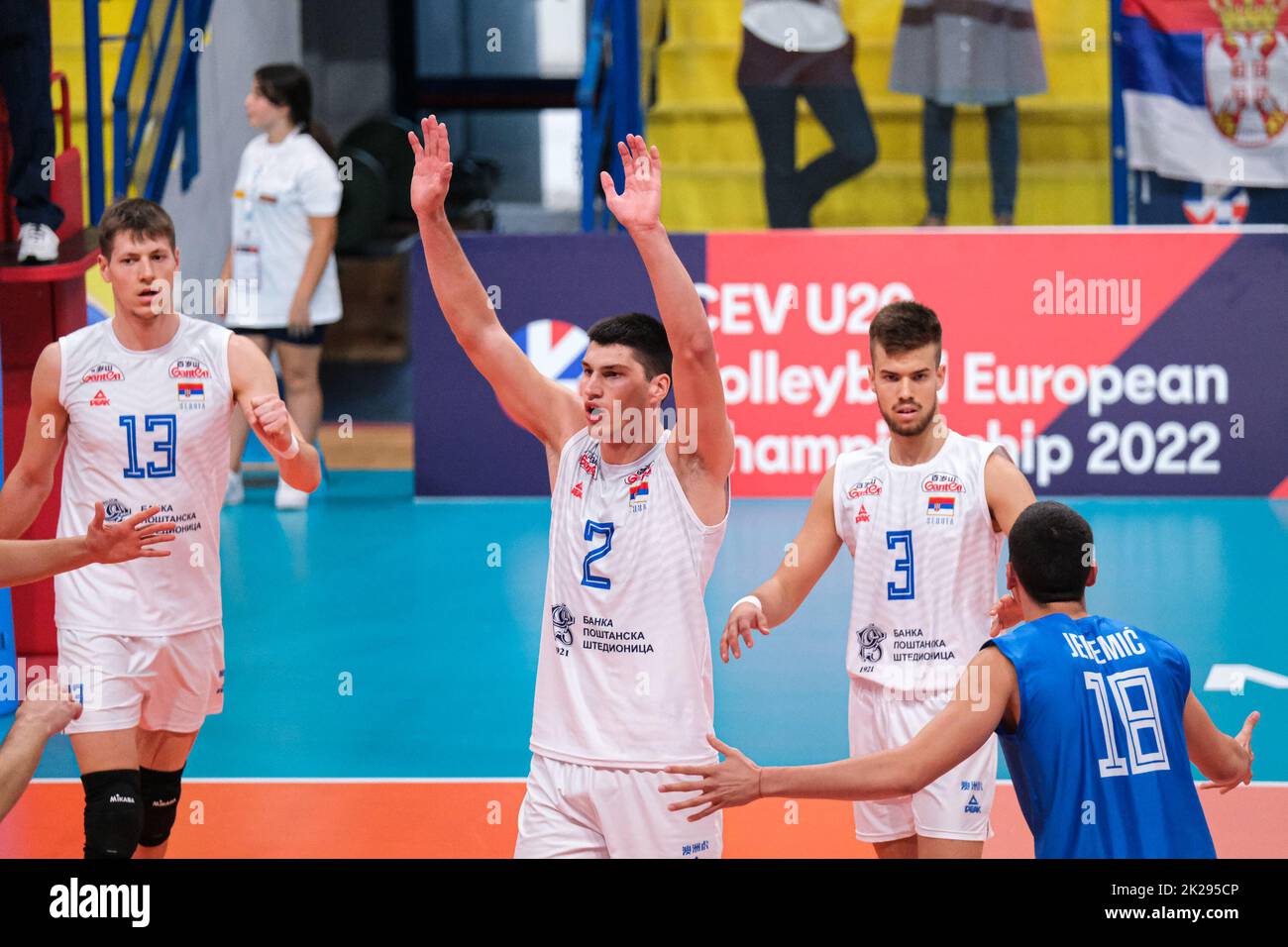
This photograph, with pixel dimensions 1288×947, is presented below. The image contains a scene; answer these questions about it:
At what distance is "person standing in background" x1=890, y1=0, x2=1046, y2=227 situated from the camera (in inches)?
515

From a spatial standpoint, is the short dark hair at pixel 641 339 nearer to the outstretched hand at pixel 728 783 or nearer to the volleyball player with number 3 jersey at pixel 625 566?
the volleyball player with number 3 jersey at pixel 625 566

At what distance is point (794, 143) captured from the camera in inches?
510

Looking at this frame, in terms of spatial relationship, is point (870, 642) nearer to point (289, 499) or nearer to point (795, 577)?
point (795, 577)

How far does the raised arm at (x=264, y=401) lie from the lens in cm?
509

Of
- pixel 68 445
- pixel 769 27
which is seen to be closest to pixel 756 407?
pixel 769 27

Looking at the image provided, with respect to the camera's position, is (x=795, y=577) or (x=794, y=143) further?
(x=794, y=143)

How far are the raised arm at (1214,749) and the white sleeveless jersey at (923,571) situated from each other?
1.06 meters

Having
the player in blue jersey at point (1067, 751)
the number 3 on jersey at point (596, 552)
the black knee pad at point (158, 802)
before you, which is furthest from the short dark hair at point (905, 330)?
the black knee pad at point (158, 802)

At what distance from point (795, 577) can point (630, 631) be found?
785mm

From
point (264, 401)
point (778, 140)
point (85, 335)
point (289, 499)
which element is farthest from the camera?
point (778, 140)

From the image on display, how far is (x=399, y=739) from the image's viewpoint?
7191 mm

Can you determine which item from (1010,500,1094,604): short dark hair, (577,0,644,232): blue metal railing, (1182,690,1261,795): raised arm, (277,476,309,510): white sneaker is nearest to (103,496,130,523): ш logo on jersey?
(1010,500,1094,604): short dark hair

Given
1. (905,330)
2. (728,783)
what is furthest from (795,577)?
(728,783)
